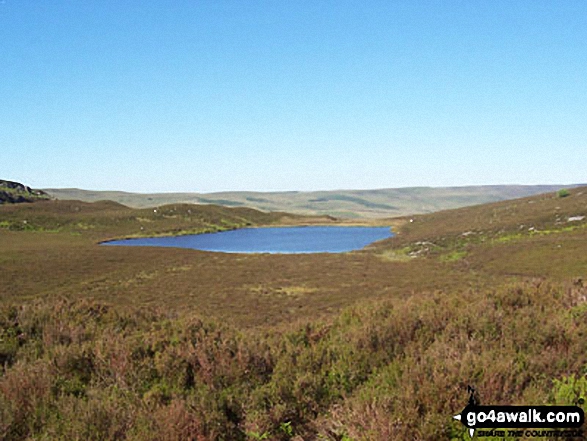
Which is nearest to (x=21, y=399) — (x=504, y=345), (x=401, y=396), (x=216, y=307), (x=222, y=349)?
(x=222, y=349)

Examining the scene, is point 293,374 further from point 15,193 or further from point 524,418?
point 15,193

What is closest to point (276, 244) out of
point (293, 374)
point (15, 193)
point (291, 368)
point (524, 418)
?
point (291, 368)

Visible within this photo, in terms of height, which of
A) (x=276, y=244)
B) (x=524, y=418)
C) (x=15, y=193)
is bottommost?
(x=276, y=244)

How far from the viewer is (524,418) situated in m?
3.91

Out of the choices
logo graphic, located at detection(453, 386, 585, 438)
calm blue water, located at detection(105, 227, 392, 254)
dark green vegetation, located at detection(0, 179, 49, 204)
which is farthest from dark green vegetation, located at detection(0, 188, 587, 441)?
dark green vegetation, located at detection(0, 179, 49, 204)

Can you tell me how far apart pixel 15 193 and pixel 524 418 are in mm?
156689

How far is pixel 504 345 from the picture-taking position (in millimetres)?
6230

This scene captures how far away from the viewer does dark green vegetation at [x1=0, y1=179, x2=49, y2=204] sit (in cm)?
11651

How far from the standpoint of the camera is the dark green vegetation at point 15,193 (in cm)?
11651

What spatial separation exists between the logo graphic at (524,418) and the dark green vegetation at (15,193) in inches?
5391

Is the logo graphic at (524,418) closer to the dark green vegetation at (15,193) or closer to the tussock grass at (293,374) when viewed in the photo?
the tussock grass at (293,374)

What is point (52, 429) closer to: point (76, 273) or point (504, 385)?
point (504, 385)

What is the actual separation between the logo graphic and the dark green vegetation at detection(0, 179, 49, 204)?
137 m

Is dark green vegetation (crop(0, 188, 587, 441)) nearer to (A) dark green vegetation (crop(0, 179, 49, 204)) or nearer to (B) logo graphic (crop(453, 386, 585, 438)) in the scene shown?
(B) logo graphic (crop(453, 386, 585, 438))
